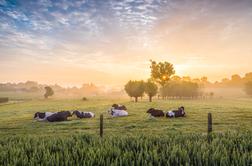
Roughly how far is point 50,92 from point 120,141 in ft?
390

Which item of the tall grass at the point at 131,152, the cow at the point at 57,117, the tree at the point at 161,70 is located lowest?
the cow at the point at 57,117

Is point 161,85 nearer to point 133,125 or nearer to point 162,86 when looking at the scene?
point 162,86

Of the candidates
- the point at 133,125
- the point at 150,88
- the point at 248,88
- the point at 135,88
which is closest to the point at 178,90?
the point at 150,88

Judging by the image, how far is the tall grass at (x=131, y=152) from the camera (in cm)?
765

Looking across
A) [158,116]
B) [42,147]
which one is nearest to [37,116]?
[158,116]

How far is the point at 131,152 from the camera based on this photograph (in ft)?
27.9

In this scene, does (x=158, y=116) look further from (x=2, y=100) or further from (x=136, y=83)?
(x=2, y=100)

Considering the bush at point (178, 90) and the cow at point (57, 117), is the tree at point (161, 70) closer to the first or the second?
the bush at point (178, 90)

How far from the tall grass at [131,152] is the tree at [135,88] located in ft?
191

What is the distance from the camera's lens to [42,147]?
9367 mm

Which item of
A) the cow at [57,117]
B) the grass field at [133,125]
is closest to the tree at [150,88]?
the grass field at [133,125]

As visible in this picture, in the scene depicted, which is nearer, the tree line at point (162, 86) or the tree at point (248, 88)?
the tree line at point (162, 86)

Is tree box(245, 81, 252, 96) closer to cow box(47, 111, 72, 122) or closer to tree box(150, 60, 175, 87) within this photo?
tree box(150, 60, 175, 87)

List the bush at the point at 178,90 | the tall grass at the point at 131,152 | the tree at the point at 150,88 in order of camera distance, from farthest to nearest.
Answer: the bush at the point at 178,90 < the tree at the point at 150,88 < the tall grass at the point at 131,152
